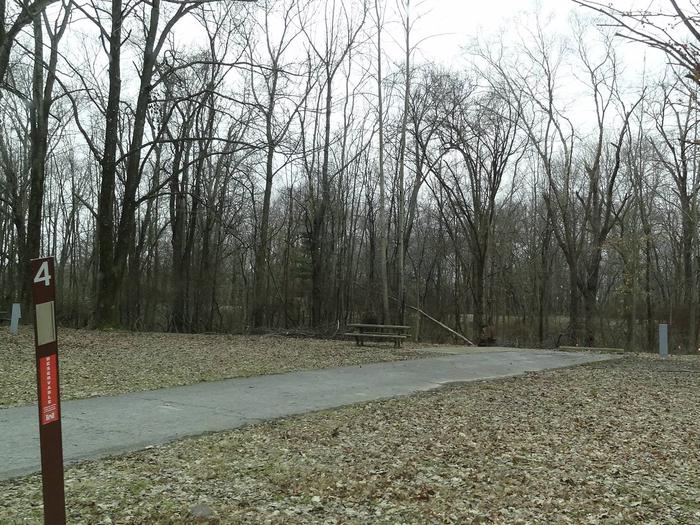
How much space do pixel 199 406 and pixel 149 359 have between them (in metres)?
4.59

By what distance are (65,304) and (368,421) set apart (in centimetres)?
2241

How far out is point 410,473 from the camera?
495 cm

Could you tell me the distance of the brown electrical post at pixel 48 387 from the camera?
110 inches

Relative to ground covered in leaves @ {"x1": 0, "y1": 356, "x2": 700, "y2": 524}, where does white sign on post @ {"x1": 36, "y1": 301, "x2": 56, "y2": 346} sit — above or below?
above

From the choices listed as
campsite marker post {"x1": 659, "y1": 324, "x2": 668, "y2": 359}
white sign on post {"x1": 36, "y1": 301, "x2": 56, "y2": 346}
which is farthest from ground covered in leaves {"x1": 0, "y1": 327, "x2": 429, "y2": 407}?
campsite marker post {"x1": 659, "y1": 324, "x2": 668, "y2": 359}

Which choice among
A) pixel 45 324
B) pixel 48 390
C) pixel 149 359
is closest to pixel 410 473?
pixel 48 390

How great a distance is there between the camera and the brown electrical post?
9.20 feet

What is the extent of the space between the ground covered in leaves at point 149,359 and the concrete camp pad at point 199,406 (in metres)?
0.66

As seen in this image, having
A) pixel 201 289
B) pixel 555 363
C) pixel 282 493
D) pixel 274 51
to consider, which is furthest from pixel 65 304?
pixel 282 493

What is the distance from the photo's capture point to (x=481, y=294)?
26531 millimetres

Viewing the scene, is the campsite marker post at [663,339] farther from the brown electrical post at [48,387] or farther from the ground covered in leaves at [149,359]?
the brown electrical post at [48,387]

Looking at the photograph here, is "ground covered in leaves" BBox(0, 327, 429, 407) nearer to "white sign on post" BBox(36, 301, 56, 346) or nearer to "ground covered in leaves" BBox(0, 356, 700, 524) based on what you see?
"ground covered in leaves" BBox(0, 356, 700, 524)

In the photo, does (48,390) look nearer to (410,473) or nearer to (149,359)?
(410,473)

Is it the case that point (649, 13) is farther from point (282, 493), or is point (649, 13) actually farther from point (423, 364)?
point (423, 364)
